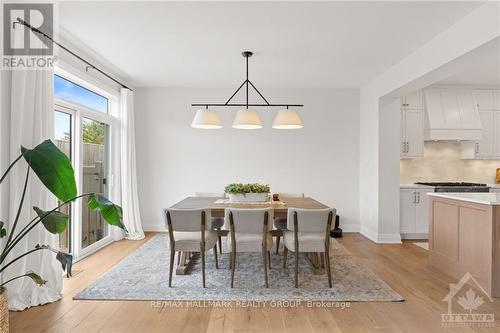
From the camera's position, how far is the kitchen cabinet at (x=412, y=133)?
18.0 ft

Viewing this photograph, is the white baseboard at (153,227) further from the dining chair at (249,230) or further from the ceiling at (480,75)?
the ceiling at (480,75)

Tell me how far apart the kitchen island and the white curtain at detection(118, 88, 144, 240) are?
15.1ft

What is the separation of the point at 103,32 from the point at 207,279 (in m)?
3.08

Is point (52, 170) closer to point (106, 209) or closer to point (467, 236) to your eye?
point (106, 209)

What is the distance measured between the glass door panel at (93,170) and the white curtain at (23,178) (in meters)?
1.37

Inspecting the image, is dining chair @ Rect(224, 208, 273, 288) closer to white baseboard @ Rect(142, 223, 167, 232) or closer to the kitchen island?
the kitchen island

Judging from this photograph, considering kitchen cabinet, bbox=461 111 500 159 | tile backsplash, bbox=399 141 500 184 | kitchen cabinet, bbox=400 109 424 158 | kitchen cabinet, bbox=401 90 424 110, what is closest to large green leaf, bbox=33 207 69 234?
kitchen cabinet, bbox=400 109 424 158

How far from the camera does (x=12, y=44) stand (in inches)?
105

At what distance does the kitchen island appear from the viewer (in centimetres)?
295


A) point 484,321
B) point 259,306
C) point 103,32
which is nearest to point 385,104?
point 484,321

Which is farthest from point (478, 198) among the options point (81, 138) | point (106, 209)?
point (81, 138)

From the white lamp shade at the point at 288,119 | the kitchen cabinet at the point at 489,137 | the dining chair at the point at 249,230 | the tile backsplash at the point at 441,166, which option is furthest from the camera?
the tile backsplash at the point at 441,166

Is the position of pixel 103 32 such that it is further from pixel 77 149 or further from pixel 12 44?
pixel 77 149

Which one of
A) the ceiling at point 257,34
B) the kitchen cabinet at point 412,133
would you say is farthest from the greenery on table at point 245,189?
the kitchen cabinet at point 412,133
